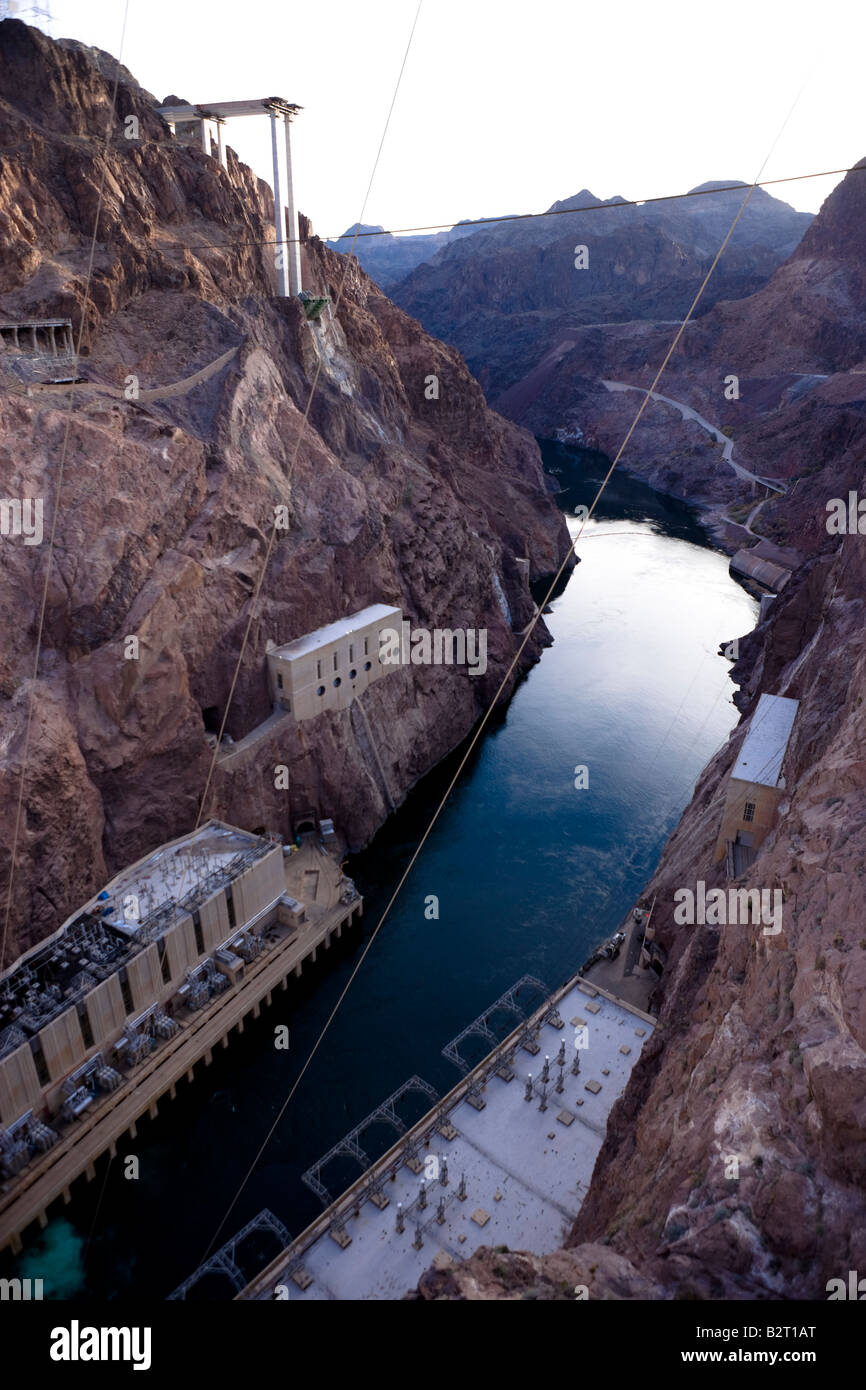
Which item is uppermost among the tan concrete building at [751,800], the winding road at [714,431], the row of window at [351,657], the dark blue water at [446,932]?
the winding road at [714,431]

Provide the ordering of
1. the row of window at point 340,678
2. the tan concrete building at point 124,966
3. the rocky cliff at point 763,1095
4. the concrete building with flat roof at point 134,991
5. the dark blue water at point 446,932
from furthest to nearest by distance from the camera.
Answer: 1. the row of window at point 340,678
2. the tan concrete building at point 124,966
3. the dark blue water at point 446,932
4. the concrete building with flat roof at point 134,991
5. the rocky cliff at point 763,1095

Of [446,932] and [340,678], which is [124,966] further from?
[340,678]

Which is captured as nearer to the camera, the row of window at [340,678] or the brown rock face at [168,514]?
the brown rock face at [168,514]

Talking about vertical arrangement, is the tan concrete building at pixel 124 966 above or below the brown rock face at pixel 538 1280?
below

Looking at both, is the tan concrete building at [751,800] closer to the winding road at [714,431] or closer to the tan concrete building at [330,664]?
the tan concrete building at [330,664]

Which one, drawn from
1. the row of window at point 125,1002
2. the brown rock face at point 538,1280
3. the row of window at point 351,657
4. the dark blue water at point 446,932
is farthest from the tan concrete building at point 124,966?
the brown rock face at point 538,1280

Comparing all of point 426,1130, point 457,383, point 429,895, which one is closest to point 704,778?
point 429,895

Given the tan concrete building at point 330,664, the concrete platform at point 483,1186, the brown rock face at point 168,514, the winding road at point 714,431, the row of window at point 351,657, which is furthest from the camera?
the winding road at point 714,431

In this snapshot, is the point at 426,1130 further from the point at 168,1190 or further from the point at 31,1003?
the point at 31,1003
